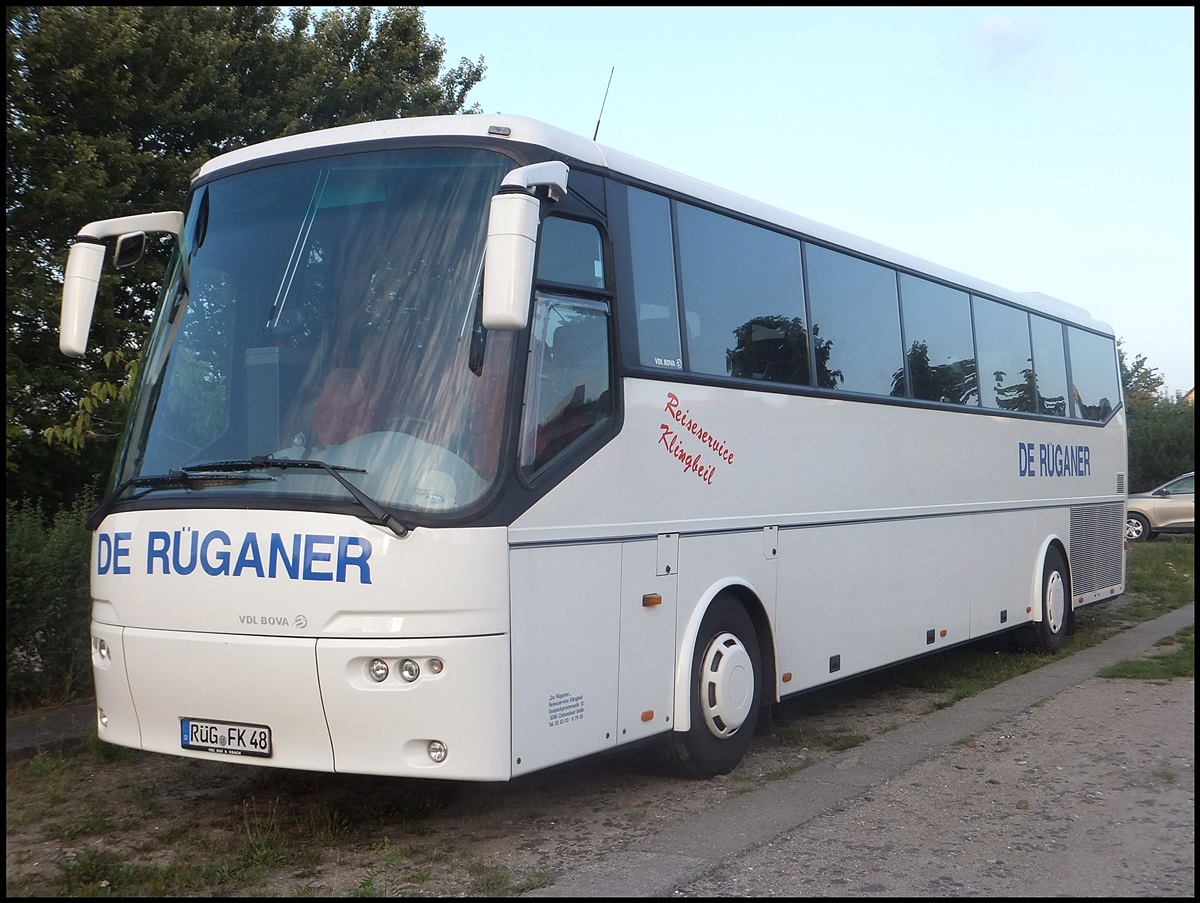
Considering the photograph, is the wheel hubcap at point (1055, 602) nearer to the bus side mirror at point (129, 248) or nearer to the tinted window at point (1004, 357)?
the tinted window at point (1004, 357)

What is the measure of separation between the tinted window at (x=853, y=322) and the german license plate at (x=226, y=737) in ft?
15.6

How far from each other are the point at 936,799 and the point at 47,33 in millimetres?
13755

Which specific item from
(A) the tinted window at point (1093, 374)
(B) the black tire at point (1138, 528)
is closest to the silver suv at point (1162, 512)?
(B) the black tire at point (1138, 528)

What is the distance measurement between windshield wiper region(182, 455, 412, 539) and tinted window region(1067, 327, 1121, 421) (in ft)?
36.3

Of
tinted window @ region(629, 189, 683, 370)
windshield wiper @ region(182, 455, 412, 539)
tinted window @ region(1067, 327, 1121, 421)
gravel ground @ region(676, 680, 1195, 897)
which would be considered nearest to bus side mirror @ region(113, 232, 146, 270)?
windshield wiper @ region(182, 455, 412, 539)

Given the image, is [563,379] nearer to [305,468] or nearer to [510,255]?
[510,255]

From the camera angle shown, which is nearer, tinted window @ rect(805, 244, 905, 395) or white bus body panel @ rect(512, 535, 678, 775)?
white bus body panel @ rect(512, 535, 678, 775)

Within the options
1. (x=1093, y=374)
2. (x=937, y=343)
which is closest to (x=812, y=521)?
(x=937, y=343)

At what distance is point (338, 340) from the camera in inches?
240

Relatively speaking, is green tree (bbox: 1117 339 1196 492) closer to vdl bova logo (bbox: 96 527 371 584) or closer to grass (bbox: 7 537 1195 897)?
grass (bbox: 7 537 1195 897)

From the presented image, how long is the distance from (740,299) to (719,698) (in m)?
2.53

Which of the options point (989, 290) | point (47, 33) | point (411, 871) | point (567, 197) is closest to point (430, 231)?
point (567, 197)

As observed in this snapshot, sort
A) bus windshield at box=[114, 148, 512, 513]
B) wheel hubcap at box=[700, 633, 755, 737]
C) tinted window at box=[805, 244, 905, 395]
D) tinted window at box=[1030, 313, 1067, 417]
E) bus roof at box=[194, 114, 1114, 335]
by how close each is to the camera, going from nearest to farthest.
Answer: bus windshield at box=[114, 148, 512, 513] < bus roof at box=[194, 114, 1114, 335] < wheel hubcap at box=[700, 633, 755, 737] < tinted window at box=[805, 244, 905, 395] < tinted window at box=[1030, 313, 1067, 417]

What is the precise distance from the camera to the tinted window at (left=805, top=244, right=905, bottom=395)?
9.18 meters
